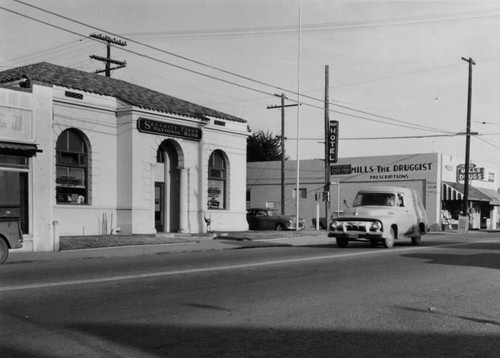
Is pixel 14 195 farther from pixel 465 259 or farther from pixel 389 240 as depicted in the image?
pixel 465 259

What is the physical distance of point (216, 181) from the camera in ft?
94.1

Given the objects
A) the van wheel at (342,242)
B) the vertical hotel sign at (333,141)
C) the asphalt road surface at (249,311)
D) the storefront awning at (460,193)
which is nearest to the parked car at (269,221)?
the vertical hotel sign at (333,141)

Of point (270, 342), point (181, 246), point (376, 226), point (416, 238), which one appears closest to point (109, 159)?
point (181, 246)

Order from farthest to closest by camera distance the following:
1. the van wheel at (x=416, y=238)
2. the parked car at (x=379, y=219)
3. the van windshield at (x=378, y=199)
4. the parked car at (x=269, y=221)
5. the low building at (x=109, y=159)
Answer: the parked car at (x=269, y=221) → the van wheel at (x=416, y=238) → the van windshield at (x=378, y=199) → the parked car at (x=379, y=219) → the low building at (x=109, y=159)

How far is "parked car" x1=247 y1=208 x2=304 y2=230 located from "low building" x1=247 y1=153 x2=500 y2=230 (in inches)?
289

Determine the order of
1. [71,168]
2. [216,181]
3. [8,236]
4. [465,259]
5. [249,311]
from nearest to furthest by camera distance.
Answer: [249,311]
[8,236]
[465,259]
[71,168]
[216,181]

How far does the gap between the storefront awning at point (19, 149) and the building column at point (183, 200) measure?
8.79m

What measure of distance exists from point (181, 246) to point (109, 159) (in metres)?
5.74

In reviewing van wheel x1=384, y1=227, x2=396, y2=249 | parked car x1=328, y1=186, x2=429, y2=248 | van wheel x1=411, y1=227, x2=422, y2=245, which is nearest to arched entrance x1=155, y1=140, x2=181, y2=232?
parked car x1=328, y1=186, x2=429, y2=248

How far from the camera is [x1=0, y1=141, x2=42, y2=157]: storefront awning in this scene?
56.4 ft

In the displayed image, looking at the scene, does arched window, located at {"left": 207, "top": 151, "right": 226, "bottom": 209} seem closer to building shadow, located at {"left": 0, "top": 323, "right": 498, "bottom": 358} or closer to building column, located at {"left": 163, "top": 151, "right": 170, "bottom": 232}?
building column, located at {"left": 163, "top": 151, "right": 170, "bottom": 232}

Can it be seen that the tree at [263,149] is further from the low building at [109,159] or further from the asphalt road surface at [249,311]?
the asphalt road surface at [249,311]

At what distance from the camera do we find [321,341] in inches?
247

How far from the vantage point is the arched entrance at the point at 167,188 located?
85.0 ft
